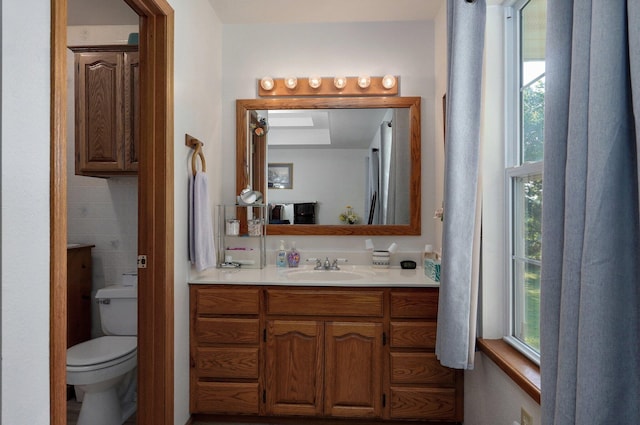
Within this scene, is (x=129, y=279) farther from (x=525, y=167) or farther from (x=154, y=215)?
(x=525, y=167)

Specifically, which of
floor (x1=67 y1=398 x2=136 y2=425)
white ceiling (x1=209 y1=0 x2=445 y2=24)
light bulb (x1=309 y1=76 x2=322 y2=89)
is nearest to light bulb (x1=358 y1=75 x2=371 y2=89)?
light bulb (x1=309 y1=76 x2=322 y2=89)

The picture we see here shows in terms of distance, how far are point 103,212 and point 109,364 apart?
→ 1143mm

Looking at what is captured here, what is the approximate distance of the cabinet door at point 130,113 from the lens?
7.86 feet

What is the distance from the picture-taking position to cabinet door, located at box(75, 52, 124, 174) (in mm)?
2412

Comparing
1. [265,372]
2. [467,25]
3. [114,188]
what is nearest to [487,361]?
[265,372]

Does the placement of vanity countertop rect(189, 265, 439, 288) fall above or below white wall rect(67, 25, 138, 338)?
below

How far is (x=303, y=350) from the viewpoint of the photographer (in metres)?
2.13

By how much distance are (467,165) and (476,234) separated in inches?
11.8

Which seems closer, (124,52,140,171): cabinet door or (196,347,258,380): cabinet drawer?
(196,347,258,380): cabinet drawer

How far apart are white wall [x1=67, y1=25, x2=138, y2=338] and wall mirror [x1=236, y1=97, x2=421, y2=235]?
814 mm

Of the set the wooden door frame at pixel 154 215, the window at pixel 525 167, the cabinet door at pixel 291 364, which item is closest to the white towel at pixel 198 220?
the wooden door frame at pixel 154 215

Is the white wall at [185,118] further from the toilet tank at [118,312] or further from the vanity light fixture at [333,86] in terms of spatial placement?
the toilet tank at [118,312]

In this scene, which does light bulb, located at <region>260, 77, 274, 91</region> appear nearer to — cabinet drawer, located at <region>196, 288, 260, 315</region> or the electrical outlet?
cabinet drawer, located at <region>196, 288, 260, 315</region>

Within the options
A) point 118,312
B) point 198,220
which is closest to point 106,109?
point 198,220
